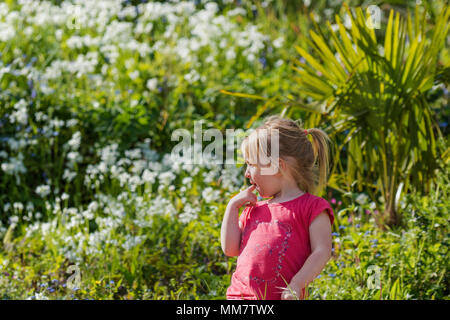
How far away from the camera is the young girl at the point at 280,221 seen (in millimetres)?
1915

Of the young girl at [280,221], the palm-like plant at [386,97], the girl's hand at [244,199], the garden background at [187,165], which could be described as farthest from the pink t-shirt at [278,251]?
the palm-like plant at [386,97]

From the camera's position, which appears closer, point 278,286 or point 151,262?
point 278,286

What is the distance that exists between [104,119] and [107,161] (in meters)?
0.64

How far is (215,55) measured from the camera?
18.4ft

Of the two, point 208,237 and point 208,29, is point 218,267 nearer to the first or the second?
point 208,237

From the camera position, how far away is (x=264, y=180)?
79.7 inches

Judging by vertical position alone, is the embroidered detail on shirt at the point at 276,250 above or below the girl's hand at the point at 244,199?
below

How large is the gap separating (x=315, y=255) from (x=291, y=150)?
0.39 m

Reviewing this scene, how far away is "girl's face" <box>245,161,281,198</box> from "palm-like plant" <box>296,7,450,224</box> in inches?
51.6

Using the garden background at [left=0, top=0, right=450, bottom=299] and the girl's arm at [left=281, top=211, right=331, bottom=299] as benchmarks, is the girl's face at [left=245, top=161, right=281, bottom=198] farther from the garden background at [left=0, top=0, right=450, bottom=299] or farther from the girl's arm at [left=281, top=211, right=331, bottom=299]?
the garden background at [left=0, top=0, right=450, bottom=299]

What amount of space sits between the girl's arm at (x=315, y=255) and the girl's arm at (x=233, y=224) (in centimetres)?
25

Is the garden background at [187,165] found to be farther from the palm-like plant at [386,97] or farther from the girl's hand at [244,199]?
the girl's hand at [244,199]

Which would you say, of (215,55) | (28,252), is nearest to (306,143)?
(28,252)

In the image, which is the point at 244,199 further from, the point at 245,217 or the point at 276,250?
the point at 276,250
